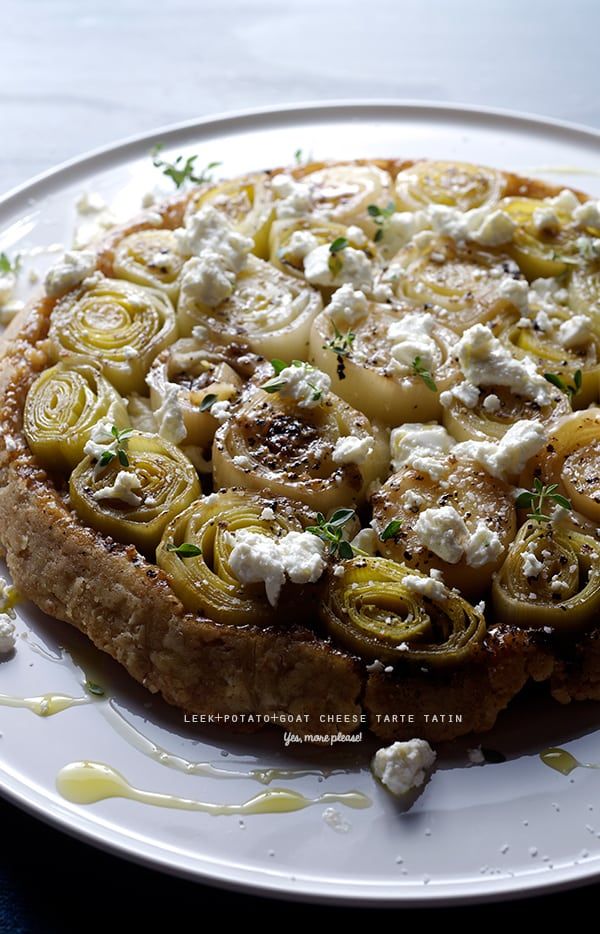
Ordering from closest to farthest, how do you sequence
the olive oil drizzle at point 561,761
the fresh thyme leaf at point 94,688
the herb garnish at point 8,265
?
the olive oil drizzle at point 561,761, the fresh thyme leaf at point 94,688, the herb garnish at point 8,265

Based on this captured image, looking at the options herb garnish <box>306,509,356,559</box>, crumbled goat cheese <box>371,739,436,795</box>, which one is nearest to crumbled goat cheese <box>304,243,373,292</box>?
herb garnish <box>306,509,356,559</box>

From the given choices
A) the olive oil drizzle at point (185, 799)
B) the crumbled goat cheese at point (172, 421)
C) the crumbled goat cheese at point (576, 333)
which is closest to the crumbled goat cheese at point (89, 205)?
the crumbled goat cheese at point (172, 421)

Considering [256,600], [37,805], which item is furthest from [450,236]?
[37,805]

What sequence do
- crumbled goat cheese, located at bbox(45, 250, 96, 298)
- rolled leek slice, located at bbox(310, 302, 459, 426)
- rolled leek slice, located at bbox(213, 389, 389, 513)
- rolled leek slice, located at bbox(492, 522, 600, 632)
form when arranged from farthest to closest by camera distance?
crumbled goat cheese, located at bbox(45, 250, 96, 298) < rolled leek slice, located at bbox(310, 302, 459, 426) < rolled leek slice, located at bbox(213, 389, 389, 513) < rolled leek slice, located at bbox(492, 522, 600, 632)

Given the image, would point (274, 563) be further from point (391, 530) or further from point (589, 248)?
point (589, 248)

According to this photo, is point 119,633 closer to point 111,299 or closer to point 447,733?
point 447,733

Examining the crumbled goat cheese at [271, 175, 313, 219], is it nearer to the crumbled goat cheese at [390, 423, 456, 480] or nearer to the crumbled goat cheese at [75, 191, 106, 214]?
the crumbled goat cheese at [75, 191, 106, 214]

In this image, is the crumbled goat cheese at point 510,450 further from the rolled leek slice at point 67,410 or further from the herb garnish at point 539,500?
the rolled leek slice at point 67,410
